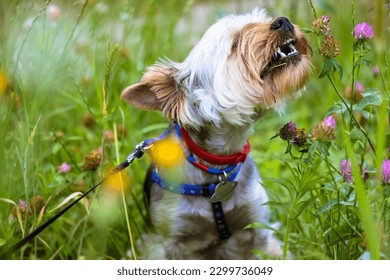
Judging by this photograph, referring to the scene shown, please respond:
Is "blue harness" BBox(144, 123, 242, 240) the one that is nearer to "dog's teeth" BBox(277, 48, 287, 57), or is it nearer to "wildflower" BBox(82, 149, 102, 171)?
"wildflower" BBox(82, 149, 102, 171)

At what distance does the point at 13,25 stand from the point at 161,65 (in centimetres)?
66

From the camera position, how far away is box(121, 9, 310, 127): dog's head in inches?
104

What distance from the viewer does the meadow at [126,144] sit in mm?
2344

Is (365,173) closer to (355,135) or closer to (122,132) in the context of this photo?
(355,135)

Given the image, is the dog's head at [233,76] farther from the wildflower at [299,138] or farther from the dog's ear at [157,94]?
the wildflower at [299,138]

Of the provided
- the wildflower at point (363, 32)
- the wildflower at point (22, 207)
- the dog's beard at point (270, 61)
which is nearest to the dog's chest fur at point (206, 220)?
the dog's beard at point (270, 61)

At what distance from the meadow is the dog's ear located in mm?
146

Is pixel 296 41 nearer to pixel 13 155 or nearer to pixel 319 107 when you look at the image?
pixel 13 155

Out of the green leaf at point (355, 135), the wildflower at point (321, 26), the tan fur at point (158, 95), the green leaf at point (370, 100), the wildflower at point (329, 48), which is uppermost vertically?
the wildflower at point (321, 26)

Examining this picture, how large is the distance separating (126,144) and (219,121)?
2.75ft

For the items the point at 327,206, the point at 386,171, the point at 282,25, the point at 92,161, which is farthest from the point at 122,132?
the point at 386,171

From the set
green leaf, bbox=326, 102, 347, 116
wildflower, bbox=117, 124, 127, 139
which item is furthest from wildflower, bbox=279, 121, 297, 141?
wildflower, bbox=117, 124, 127, 139
